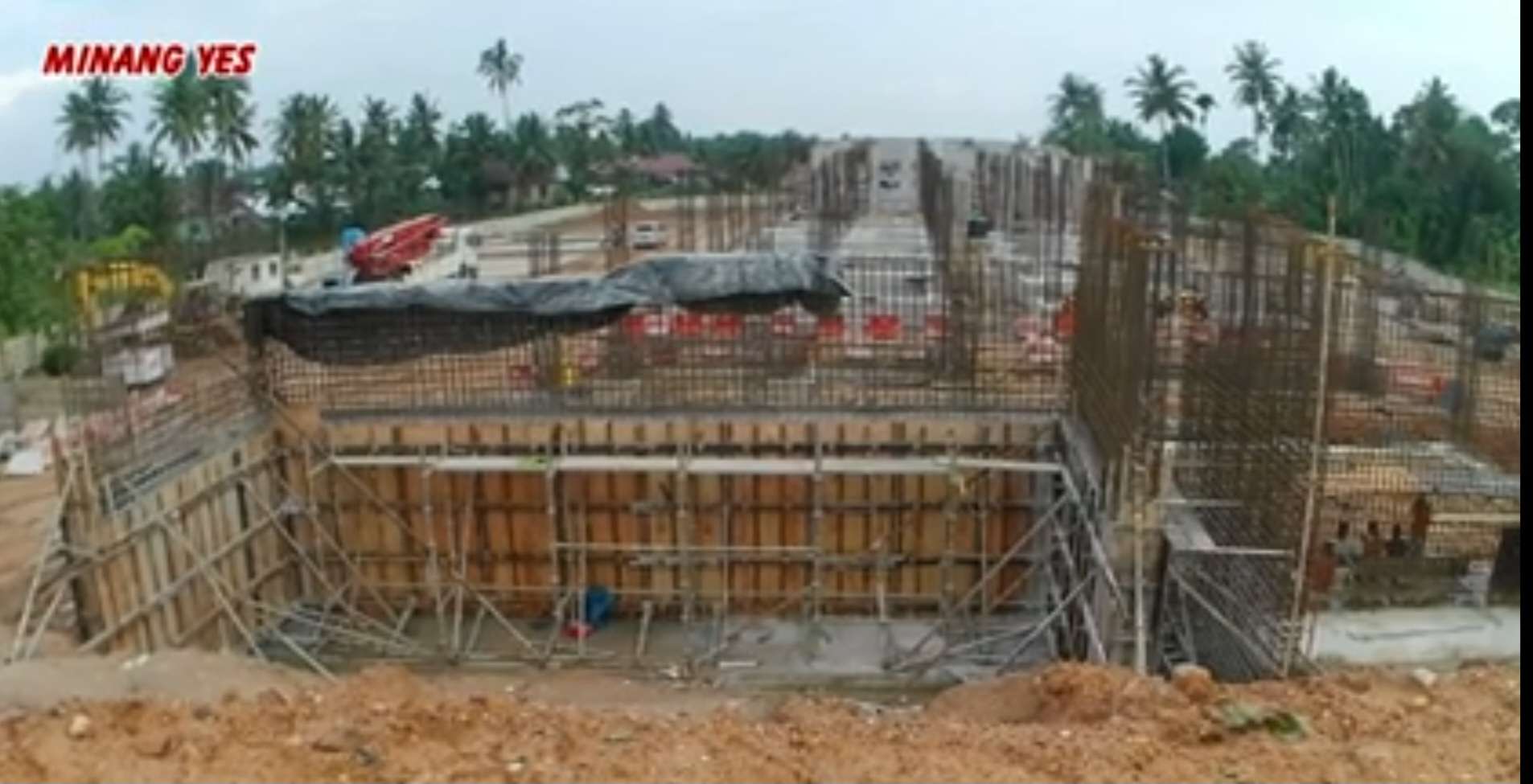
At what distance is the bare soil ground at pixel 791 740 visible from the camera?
471 cm

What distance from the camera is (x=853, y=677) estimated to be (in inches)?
423

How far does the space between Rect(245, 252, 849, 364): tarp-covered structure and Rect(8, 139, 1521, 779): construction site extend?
0.04m

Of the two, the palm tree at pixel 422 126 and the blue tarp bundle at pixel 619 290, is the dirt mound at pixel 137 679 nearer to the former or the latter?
the blue tarp bundle at pixel 619 290

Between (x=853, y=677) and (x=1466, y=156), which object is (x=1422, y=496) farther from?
(x=1466, y=156)

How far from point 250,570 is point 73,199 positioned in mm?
32190

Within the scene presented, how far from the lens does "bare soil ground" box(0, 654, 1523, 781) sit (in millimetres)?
4707

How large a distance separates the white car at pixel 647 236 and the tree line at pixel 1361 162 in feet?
37.0

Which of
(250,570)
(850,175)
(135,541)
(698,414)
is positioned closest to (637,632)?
(698,414)

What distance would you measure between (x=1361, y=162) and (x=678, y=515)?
36.7m

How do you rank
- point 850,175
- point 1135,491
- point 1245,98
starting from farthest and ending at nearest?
point 1245,98 → point 850,175 → point 1135,491

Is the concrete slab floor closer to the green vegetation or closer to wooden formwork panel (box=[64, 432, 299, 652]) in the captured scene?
wooden formwork panel (box=[64, 432, 299, 652])

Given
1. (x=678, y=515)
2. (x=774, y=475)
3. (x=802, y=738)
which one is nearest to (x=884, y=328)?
(x=774, y=475)

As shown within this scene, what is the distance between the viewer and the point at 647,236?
32.8 m

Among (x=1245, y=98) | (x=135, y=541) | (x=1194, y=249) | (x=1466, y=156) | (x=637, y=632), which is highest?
(x=1245, y=98)
